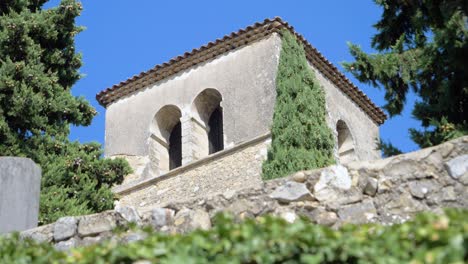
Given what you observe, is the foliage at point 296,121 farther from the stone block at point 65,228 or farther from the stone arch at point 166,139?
the stone block at point 65,228

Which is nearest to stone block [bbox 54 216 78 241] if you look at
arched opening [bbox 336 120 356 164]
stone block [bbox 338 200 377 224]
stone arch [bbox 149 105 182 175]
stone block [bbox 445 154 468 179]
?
stone block [bbox 338 200 377 224]

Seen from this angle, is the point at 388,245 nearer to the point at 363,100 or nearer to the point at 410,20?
the point at 410,20

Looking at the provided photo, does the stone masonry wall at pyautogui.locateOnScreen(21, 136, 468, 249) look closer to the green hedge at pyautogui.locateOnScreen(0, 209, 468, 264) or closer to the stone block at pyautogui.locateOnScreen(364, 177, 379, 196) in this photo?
the stone block at pyautogui.locateOnScreen(364, 177, 379, 196)

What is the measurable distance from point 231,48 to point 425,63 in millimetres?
9488

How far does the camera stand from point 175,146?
803 inches

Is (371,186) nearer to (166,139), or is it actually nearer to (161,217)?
(161,217)

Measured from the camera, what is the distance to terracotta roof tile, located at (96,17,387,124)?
1864cm

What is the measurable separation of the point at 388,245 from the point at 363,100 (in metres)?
17.3

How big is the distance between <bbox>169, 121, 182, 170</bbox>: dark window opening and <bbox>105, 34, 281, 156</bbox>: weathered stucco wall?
0.67 metres

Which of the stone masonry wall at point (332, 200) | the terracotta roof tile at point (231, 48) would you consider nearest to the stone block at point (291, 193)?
the stone masonry wall at point (332, 200)

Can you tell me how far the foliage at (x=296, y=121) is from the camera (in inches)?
600

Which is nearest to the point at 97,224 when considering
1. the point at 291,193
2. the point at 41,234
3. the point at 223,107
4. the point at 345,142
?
the point at 41,234

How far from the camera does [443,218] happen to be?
406 cm

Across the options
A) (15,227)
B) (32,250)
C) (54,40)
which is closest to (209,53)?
(54,40)
